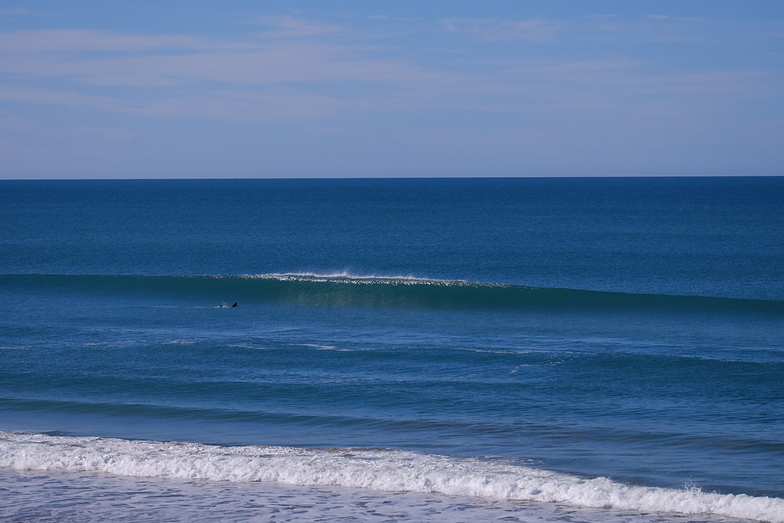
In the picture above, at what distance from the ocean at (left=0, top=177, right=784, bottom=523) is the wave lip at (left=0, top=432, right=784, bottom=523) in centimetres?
3

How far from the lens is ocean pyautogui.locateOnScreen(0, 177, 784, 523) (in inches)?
397

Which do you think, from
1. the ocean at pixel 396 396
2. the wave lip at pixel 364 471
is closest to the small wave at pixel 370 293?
the ocean at pixel 396 396

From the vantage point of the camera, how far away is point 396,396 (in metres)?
15.5

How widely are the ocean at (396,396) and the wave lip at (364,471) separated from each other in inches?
1.4

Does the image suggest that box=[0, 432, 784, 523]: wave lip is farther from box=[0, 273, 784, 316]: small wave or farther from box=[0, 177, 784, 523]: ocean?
box=[0, 273, 784, 316]: small wave

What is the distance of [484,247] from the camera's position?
163 ft

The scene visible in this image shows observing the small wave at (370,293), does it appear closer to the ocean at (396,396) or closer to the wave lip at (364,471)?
the ocean at (396,396)

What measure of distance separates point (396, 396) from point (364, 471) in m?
4.65

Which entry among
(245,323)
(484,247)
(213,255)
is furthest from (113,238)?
(245,323)

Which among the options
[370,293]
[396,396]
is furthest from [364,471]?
[370,293]

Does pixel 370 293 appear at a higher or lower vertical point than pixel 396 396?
higher

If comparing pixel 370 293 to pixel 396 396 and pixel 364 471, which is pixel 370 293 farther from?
pixel 364 471

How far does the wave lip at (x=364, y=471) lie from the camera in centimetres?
973

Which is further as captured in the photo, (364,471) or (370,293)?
(370,293)
